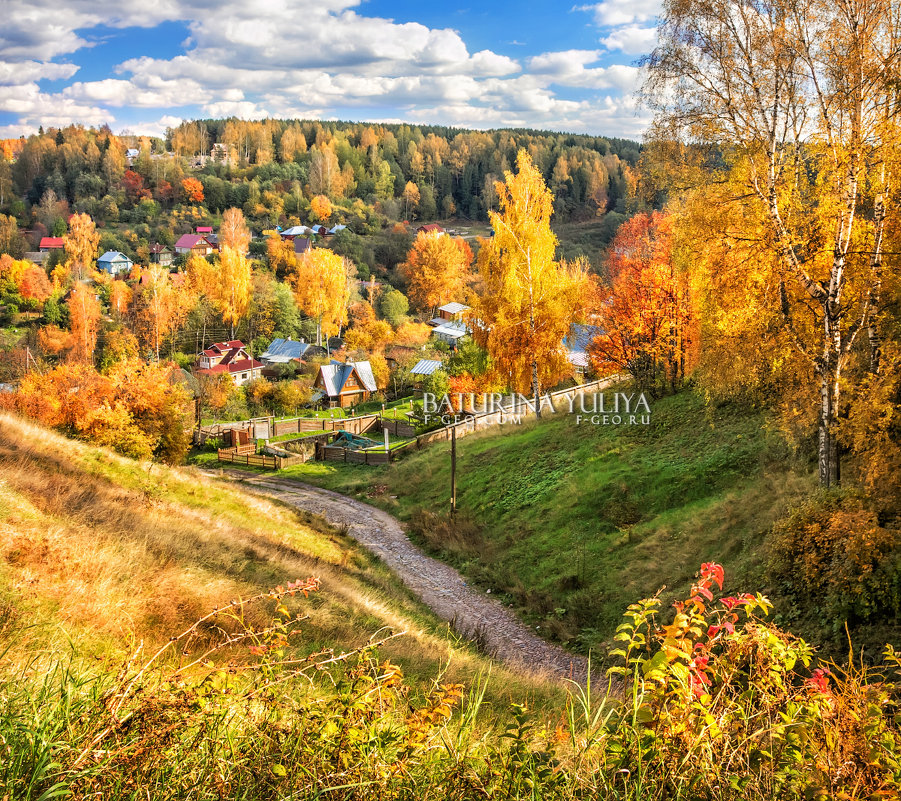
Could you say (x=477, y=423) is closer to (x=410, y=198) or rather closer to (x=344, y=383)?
(x=344, y=383)

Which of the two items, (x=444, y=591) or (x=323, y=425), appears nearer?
(x=444, y=591)

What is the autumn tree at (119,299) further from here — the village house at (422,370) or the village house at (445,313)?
the village house at (445,313)

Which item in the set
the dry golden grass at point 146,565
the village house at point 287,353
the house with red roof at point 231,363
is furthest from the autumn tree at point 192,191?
the dry golden grass at point 146,565

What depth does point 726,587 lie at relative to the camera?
33.3 ft

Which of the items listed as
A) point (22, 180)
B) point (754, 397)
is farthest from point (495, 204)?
point (754, 397)

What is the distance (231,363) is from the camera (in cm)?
5175

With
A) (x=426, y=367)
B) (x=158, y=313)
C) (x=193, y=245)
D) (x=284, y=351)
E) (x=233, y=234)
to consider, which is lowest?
(x=284, y=351)

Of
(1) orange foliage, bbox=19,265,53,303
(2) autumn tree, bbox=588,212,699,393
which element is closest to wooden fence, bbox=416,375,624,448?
(2) autumn tree, bbox=588,212,699,393

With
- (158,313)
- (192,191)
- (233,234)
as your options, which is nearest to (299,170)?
(192,191)

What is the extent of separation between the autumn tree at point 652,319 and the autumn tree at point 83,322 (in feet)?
143

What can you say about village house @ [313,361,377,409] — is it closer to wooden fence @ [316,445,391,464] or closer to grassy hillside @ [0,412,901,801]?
wooden fence @ [316,445,391,464]

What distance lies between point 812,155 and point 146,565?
1113cm

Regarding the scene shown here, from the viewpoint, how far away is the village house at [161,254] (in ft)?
270

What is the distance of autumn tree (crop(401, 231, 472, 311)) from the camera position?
7812cm
